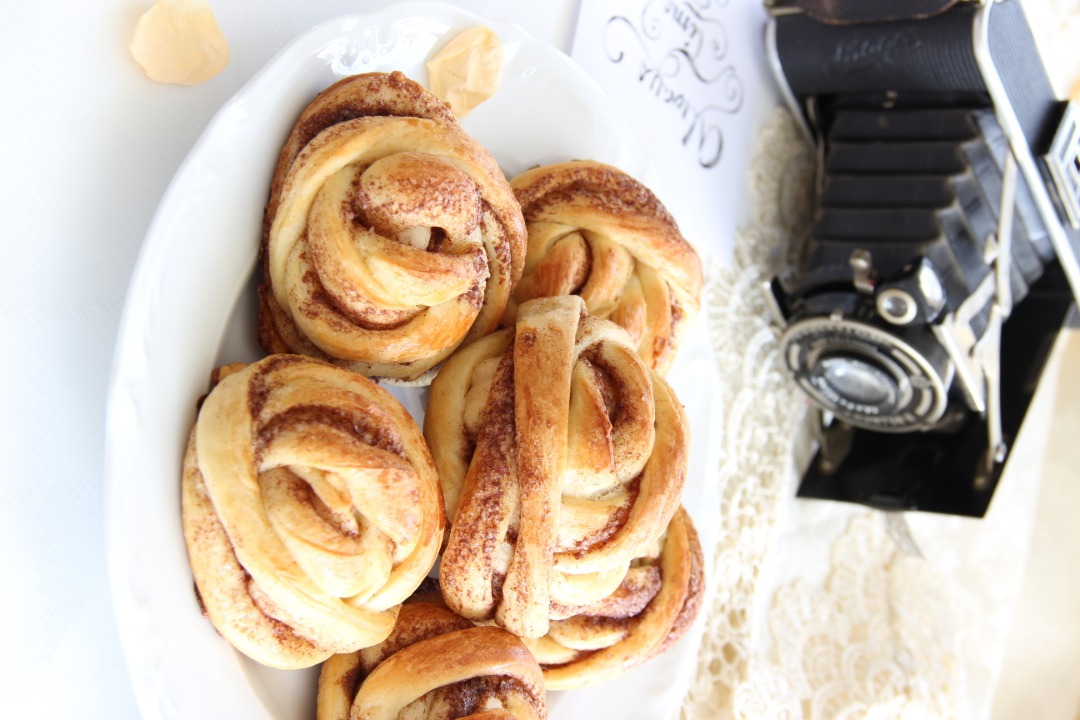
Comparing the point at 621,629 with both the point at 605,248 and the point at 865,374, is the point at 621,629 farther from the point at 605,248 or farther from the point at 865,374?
the point at 865,374

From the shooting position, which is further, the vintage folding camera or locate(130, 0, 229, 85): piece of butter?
the vintage folding camera

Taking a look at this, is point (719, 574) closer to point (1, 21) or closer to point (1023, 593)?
point (1023, 593)

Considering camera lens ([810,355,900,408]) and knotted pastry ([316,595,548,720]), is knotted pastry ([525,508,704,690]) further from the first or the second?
camera lens ([810,355,900,408])

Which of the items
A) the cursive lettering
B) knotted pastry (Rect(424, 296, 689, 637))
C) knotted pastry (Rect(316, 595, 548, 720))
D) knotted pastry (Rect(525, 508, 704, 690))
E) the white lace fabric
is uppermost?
the cursive lettering

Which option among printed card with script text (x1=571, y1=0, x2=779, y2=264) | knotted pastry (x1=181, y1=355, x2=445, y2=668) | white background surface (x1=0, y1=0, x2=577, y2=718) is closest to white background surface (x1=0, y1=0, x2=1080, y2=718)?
white background surface (x1=0, y1=0, x2=577, y2=718)

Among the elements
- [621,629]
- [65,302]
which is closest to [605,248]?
[621,629]

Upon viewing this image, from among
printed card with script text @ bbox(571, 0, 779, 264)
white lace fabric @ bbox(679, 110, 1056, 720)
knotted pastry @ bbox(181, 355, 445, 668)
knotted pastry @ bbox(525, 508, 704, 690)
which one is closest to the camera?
knotted pastry @ bbox(181, 355, 445, 668)

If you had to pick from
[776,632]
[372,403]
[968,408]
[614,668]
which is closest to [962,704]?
[776,632]
